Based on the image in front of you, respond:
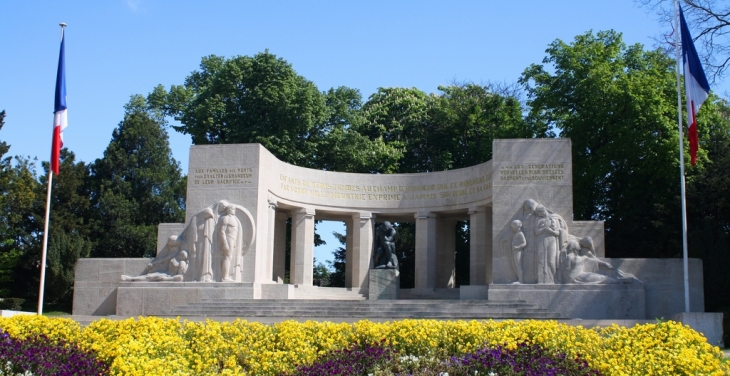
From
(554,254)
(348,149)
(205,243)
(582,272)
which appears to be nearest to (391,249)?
(554,254)

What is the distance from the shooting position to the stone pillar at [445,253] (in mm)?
33438

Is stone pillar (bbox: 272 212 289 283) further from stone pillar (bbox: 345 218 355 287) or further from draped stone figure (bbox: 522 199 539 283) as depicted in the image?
draped stone figure (bbox: 522 199 539 283)

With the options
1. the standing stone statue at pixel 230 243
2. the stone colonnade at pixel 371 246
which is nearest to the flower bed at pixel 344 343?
the standing stone statue at pixel 230 243

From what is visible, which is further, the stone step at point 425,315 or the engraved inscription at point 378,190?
the engraved inscription at point 378,190

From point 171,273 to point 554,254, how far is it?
12939mm

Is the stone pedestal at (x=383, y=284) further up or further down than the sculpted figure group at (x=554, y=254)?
further down

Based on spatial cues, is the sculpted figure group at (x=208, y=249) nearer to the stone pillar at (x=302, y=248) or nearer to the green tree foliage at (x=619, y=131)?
the stone pillar at (x=302, y=248)

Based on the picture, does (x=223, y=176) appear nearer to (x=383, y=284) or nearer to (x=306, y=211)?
(x=306, y=211)

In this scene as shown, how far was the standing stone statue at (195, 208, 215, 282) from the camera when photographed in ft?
87.6

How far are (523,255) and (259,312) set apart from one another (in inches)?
345

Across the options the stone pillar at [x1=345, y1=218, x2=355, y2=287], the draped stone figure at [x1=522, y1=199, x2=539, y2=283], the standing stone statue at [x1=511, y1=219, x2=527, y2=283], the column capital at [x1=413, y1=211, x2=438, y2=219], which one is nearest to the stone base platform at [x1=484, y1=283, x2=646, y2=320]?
the draped stone figure at [x1=522, y1=199, x2=539, y2=283]

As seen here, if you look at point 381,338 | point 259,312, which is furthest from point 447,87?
point 381,338

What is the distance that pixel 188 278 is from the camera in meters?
26.8

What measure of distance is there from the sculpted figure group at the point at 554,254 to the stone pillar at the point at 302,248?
906cm
